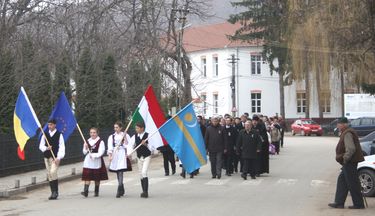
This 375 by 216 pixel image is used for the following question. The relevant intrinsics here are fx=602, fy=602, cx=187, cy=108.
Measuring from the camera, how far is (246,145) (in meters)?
17.8

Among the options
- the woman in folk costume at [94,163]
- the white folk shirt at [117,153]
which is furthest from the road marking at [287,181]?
the woman in folk costume at [94,163]

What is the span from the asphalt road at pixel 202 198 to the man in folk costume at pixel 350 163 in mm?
304

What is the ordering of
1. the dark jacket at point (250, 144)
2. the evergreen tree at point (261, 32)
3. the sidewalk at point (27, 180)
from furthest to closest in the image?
the evergreen tree at point (261, 32) → the dark jacket at point (250, 144) → the sidewalk at point (27, 180)

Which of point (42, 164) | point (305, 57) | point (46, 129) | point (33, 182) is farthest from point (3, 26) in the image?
point (305, 57)

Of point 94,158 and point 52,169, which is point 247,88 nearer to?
point 94,158

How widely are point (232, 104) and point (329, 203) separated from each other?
56860 millimetres

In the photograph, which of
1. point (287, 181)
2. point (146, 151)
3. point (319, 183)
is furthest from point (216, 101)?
point (146, 151)

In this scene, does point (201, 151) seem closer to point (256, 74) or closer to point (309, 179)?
point (309, 179)

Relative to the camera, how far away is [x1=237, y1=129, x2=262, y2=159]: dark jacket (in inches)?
696

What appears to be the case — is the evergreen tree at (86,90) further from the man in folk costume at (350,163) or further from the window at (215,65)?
the window at (215,65)

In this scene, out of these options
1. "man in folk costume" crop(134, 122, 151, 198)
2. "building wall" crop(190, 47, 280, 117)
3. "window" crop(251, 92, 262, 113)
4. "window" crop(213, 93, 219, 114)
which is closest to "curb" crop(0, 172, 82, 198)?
"man in folk costume" crop(134, 122, 151, 198)

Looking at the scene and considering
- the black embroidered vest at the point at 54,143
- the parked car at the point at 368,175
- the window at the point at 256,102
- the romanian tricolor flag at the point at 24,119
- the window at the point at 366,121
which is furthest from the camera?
the window at the point at 256,102

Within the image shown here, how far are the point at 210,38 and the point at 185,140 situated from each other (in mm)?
63259

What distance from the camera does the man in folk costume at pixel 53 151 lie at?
13527 mm
